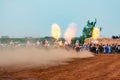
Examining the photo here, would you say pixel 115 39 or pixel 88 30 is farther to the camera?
pixel 88 30

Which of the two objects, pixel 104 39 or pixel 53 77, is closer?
pixel 53 77

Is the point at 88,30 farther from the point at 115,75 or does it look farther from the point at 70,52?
the point at 115,75

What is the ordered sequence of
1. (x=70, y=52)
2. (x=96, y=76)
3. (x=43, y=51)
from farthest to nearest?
1. (x=70, y=52)
2. (x=43, y=51)
3. (x=96, y=76)

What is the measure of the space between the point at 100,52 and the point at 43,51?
12.6 metres

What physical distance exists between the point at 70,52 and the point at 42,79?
2888cm

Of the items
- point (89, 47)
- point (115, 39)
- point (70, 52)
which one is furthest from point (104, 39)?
point (70, 52)

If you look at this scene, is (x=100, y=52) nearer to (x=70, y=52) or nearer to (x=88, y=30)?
(x=70, y=52)

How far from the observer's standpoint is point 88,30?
12381 centimetres

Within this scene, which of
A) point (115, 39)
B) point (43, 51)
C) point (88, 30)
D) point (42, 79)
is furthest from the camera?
point (88, 30)

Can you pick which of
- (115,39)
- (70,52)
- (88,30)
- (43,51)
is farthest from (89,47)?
(88,30)

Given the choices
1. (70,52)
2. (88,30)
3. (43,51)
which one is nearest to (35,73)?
(43,51)

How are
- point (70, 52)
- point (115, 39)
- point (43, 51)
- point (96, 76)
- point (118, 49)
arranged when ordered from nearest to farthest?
point (96, 76) < point (43, 51) < point (70, 52) < point (118, 49) < point (115, 39)

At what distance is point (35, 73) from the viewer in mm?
21500

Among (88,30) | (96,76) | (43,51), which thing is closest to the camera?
(96,76)
